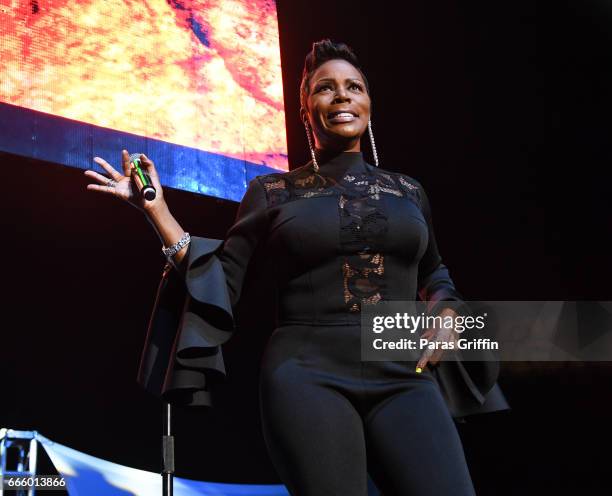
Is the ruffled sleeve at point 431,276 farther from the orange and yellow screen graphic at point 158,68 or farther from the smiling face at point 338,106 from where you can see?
the orange and yellow screen graphic at point 158,68

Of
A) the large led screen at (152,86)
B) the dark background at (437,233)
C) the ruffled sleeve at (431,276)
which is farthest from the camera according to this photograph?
the dark background at (437,233)

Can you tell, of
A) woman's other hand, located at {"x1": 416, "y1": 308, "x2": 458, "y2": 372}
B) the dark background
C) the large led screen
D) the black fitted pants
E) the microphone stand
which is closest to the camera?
the black fitted pants

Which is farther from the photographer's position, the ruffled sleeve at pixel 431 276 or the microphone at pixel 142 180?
the ruffled sleeve at pixel 431 276

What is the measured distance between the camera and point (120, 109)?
3.53m

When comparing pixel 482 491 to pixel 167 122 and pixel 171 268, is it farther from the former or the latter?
pixel 171 268

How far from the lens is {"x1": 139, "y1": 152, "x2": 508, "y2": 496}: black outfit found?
1.44 m

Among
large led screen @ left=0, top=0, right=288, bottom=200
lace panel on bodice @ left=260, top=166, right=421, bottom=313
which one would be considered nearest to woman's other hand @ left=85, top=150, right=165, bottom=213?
lace panel on bodice @ left=260, top=166, right=421, bottom=313

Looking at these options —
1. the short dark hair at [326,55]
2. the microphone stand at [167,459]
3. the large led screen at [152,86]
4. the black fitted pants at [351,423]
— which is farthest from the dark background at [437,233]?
the black fitted pants at [351,423]

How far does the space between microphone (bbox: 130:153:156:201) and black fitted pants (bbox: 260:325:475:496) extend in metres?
0.38

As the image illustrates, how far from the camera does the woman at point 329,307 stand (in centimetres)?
144

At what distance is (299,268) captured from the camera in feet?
5.36

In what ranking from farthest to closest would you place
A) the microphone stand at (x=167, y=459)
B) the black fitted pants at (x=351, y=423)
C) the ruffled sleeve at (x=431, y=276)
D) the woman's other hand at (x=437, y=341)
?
the microphone stand at (x=167, y=459) < the ruffled sleeve at (x=431, y=276) < the woman's other hand at (x=437, y=341) < the black fitted pants at (x=351, y=423)

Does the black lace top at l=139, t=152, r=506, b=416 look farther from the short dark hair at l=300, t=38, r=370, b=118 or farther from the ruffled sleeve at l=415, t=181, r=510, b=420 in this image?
the short dark hair at l=300, t=38, r=370, b=118

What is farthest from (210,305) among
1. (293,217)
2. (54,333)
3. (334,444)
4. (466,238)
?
(466,238)
